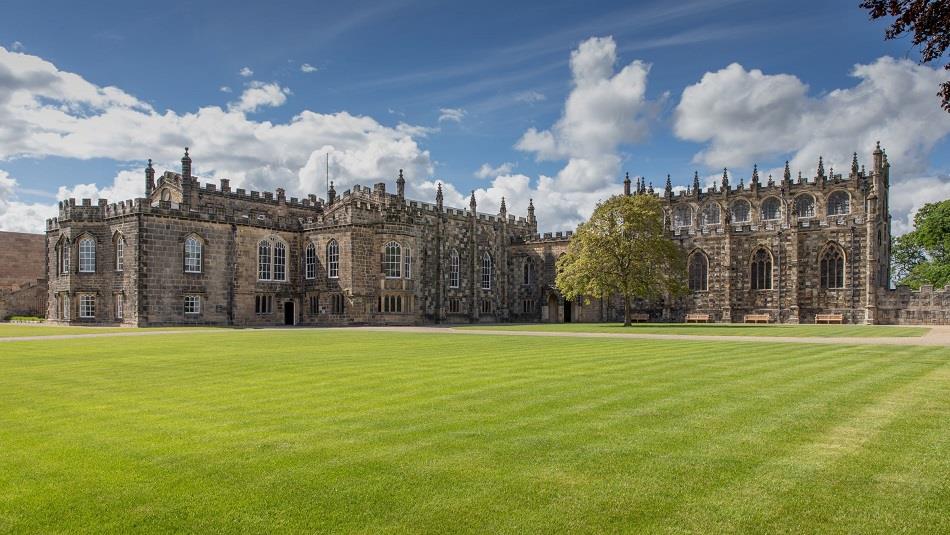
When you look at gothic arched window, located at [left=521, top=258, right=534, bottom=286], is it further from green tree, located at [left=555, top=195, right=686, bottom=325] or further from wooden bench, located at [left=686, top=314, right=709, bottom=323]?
green tree, located at [left=555, top=195, right=686, bottom=325]

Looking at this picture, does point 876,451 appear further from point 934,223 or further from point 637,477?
point 934,223

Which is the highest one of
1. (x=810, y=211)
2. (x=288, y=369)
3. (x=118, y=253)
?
(x=810, y=211)

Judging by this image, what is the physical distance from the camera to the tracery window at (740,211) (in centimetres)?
6725

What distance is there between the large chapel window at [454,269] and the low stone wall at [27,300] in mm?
33525

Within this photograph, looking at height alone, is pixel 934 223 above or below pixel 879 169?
below

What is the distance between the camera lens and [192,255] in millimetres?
45875

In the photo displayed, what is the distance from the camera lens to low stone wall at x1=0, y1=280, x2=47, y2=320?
51.9 m

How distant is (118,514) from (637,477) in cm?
A: 476

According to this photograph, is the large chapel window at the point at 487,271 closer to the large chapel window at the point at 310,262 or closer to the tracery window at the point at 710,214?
the large chapel window at the point at 310,262

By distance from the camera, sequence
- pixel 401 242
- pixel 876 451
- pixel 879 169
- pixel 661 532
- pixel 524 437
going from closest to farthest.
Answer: pixel 661 532 → pixel 876 451 → pixel 524 437 → pixel 401 242 → pixel 879 169

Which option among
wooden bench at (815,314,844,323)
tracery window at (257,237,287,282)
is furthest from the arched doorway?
wooden bench at (815,314,844,323)

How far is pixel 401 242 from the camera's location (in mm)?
51344

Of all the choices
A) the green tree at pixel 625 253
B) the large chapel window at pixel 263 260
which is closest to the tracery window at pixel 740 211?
the green tree at pixel 625 253

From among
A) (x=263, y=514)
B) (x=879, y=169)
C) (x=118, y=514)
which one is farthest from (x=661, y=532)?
(x=879, y=169)
